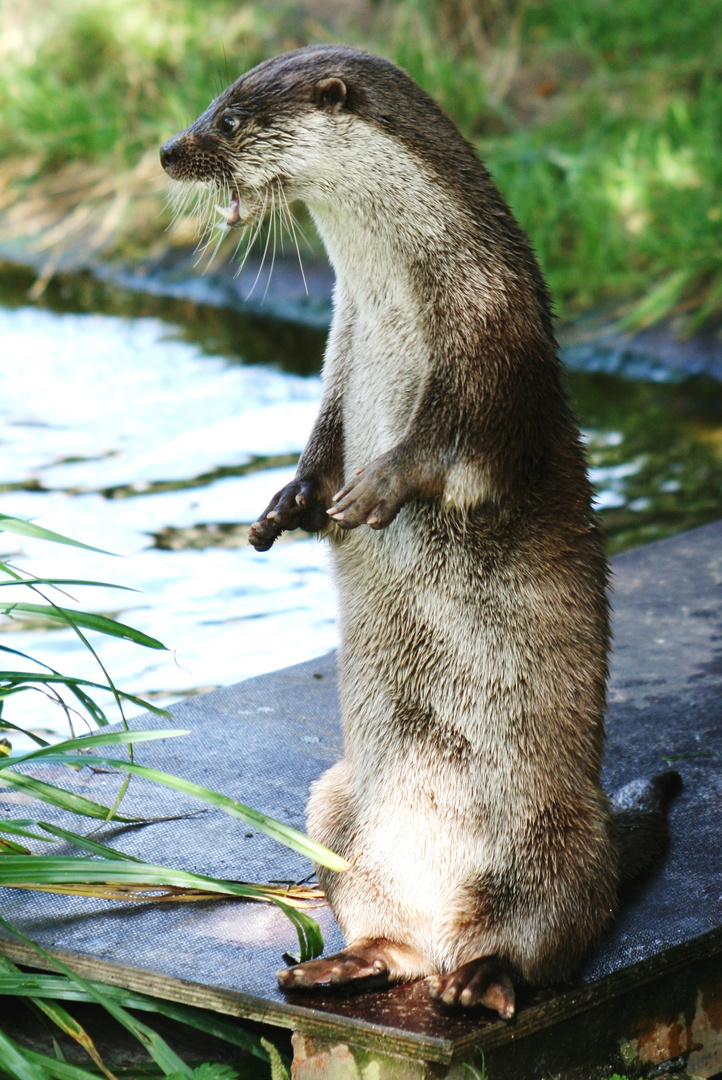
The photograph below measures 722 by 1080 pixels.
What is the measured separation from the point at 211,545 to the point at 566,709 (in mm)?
3067

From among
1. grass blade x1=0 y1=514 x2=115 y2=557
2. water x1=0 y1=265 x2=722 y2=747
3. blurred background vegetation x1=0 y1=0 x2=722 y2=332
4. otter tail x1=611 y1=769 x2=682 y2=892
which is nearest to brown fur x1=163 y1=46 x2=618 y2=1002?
otter tail x1=611 y1=769 x2=682 y2=892

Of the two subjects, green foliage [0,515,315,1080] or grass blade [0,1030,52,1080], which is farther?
green foliage [0,515,315,1080]

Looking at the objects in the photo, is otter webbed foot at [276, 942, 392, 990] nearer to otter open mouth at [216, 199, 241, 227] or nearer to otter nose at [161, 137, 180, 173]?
otter open mouth at [216, 199, 241, 227]

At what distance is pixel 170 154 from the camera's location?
2.64 meters

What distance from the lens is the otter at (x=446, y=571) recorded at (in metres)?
2.34

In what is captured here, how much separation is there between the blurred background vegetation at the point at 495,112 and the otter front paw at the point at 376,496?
523cm

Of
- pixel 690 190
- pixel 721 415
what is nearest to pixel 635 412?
pixel 721 415

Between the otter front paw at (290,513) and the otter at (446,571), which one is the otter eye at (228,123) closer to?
the otter at (446,571)

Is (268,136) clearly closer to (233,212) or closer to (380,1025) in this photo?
(233,212)

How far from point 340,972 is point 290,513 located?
82cm

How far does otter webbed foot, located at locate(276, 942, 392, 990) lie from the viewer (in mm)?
2268

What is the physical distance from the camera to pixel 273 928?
99.5 inches

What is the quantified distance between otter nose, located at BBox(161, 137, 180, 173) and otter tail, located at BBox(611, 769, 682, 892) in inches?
56.8

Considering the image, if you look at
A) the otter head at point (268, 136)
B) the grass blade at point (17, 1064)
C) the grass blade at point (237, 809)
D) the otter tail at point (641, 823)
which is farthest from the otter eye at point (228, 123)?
the grass blade at point (17, 1064)
